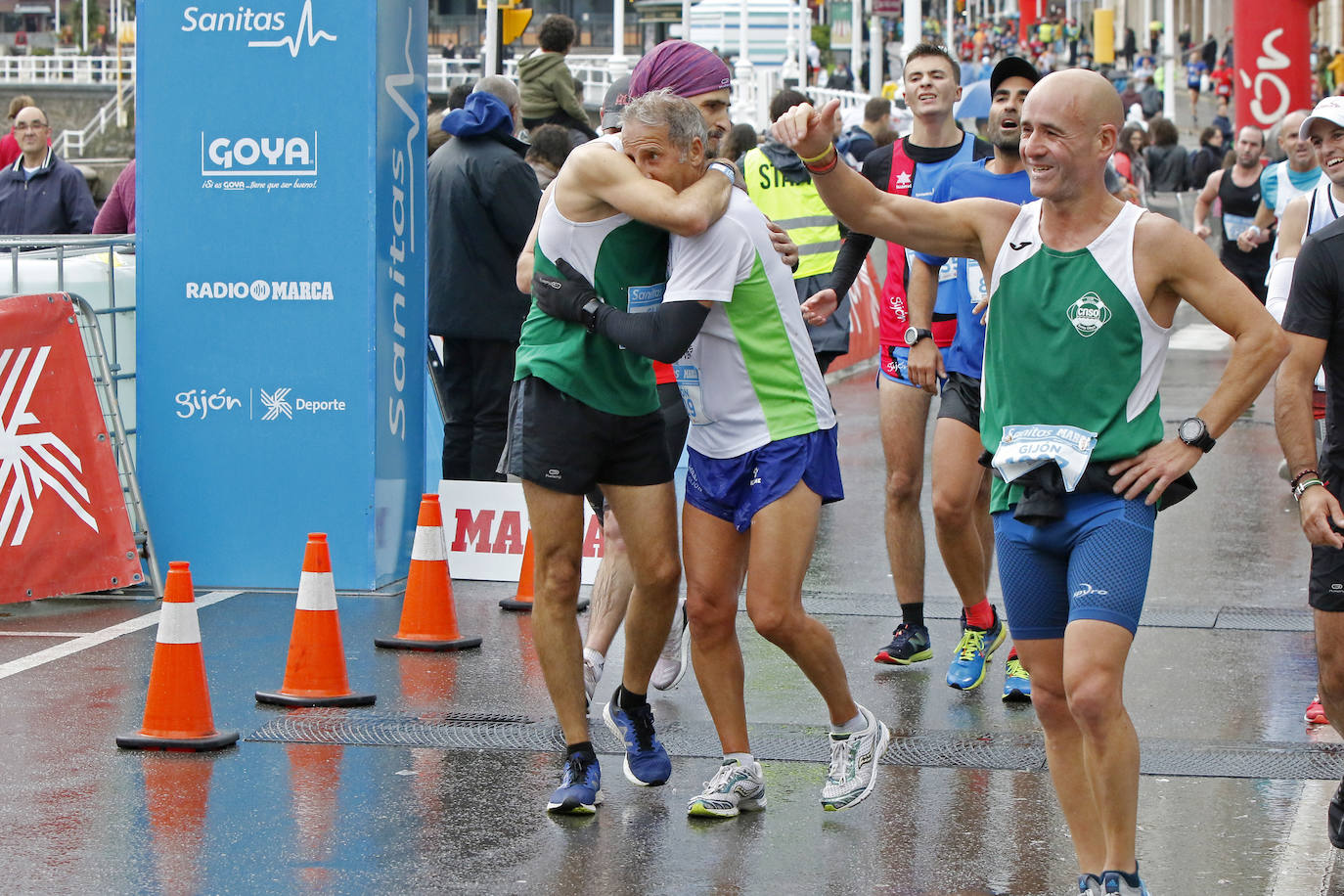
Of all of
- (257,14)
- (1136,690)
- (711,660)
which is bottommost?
(1136,690)

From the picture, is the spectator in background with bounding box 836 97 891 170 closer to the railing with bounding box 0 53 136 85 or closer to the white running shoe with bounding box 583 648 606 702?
the white running shoe with bounding box 583 648 606 702

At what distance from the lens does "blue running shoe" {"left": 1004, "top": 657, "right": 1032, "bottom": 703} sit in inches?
259

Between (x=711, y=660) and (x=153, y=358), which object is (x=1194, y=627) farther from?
(x=153, y=358)

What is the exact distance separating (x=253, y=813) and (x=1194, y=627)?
4.23 metres

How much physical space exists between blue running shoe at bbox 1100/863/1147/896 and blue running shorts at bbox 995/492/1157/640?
21.7 inches

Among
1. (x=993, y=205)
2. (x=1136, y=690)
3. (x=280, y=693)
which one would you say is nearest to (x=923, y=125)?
(x=1136, y=690)

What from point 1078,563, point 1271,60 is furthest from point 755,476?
point 1271,60

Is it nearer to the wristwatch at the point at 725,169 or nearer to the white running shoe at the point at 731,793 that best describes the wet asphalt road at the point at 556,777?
the white running shoe at the point at 731,793

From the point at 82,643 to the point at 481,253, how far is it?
2.65 metres

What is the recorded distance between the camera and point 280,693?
6527 millimetres

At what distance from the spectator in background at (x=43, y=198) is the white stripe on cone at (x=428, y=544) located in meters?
6.03

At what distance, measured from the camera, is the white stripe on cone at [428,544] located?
736 cm

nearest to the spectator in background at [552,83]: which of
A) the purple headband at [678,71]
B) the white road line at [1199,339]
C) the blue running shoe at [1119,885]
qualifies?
the purple headband at [678,71]

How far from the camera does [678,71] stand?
5.28 m
